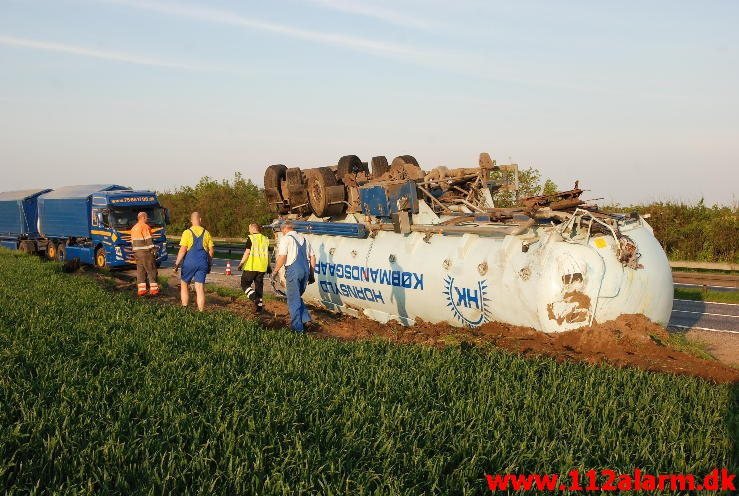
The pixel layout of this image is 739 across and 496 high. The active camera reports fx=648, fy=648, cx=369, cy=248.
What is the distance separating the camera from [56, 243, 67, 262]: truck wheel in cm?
2820

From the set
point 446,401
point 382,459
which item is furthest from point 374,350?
point 382,459

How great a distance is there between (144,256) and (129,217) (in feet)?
30.7

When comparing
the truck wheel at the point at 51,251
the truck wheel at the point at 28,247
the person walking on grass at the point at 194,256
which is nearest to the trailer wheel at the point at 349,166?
the person walking on grass at the point at 194,256

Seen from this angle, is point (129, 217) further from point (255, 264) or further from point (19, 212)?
point (255, 264)

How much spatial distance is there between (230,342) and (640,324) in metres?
5.90

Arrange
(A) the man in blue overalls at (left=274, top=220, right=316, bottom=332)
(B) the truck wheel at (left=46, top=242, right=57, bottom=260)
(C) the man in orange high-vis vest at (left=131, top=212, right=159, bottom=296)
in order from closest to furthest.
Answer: (A) the man in blue overalls at (left=274, top=220, right=316, bottom=332)
(C) the man in orange high-vis vest at (left=131, top=212, right=159, bottom=296)
(B) the truck wheel at (left=46, top=242, right=57, bottom=260)

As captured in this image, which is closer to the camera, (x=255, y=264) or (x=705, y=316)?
(x=255, y=264)

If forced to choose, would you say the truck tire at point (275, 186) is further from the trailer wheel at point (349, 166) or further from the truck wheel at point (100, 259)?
the truck wheel at point (100, 259)

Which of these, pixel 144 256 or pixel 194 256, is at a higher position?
pixel 194 256

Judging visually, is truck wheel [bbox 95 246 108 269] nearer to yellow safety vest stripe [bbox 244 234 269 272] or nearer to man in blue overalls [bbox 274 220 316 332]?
yellow safety vest stripe [bbox 244 234 269 272]

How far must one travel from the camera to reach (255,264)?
14359 mm

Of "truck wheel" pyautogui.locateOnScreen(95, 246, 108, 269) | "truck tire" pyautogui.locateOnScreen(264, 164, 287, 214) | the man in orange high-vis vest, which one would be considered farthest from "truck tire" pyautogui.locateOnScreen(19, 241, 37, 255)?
"truck tire" pyautogui.locateOnScreen(264, 164, 287, 214)

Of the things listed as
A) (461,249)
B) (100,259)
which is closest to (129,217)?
(100,259)

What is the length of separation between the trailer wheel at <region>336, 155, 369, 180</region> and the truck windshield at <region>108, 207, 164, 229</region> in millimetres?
12374
